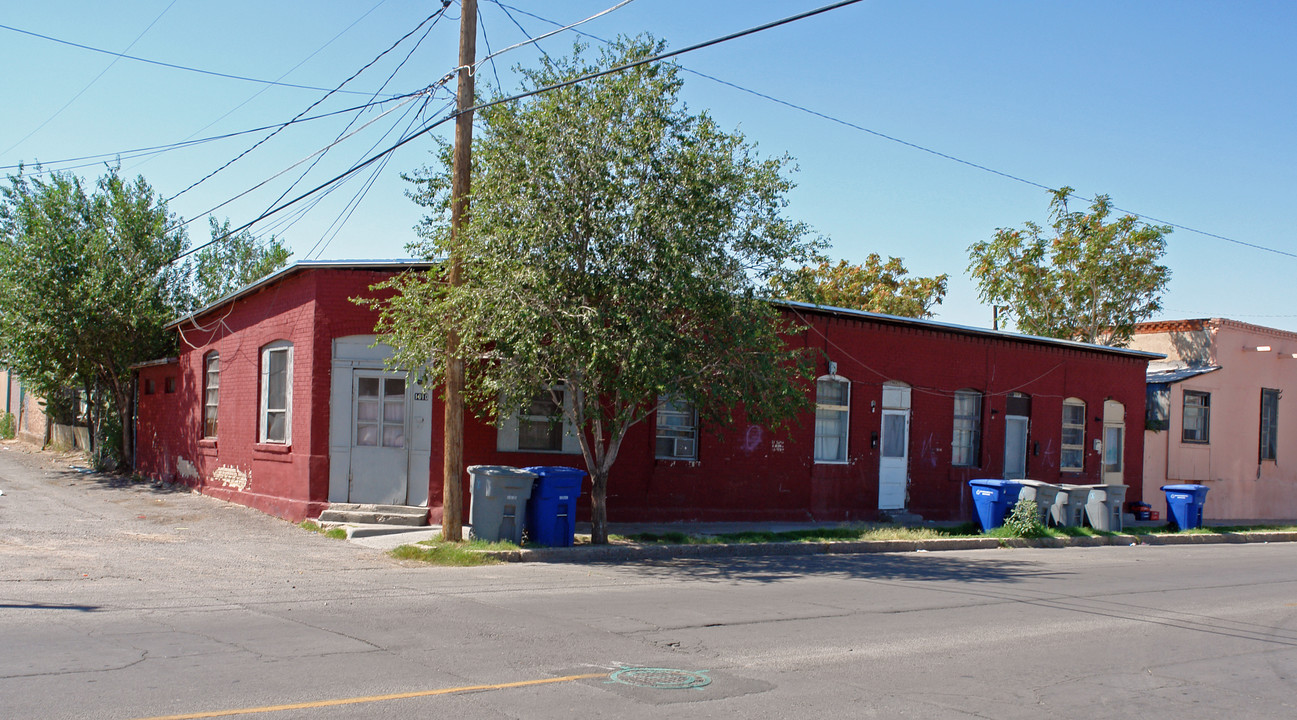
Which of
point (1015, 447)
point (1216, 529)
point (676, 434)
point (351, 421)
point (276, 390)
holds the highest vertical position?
point (276, 390)

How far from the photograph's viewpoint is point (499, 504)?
13.3 m

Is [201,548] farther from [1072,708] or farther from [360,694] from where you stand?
[1072,708]

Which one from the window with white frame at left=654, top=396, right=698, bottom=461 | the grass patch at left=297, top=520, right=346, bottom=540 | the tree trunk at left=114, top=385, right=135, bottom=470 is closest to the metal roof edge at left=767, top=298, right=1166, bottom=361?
the window with white frame at left=654, top=396, right=698, bottom=461

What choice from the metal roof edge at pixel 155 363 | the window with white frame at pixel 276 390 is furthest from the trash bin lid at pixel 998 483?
the metal roof edge at pixel 155 363

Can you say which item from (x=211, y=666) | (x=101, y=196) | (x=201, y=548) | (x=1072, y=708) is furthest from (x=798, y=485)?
(x=101, y=196)

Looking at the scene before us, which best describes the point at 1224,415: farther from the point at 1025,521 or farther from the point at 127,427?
the point at 127,427

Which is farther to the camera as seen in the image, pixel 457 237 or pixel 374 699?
pixel 457 237

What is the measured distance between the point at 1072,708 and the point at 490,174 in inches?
382

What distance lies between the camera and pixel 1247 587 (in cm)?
1283

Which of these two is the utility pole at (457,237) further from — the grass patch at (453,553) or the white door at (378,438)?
the white door at (378,438)

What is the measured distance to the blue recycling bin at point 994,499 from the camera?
19.0 meters

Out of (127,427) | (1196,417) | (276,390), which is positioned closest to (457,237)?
(276,390)

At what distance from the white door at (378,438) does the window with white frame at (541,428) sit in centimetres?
188

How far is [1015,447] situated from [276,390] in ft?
52.6
